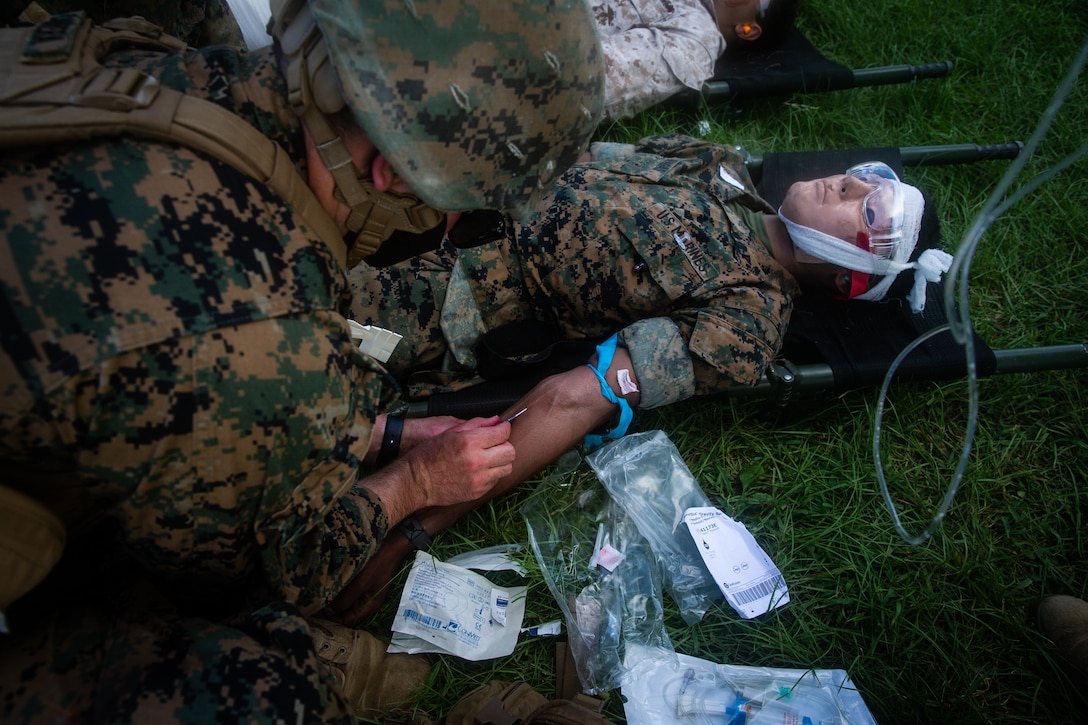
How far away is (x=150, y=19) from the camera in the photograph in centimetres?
252

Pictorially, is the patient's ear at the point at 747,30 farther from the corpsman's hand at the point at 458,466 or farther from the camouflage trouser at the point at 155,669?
the camouflage trouser at the point at 155,669

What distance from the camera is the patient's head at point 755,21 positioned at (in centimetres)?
438

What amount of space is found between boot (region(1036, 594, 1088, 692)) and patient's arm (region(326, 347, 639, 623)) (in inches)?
68.0

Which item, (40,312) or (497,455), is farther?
(497,455)

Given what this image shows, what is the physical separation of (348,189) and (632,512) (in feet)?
5.49

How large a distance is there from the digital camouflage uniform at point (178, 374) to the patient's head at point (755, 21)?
12.7 ft

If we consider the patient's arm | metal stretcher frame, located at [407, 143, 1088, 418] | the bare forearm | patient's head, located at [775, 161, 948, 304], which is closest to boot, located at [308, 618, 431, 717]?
the patient's arm

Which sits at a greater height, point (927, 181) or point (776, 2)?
point (776, 2)

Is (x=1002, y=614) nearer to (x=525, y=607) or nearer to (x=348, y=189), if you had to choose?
(x=525, y=607)

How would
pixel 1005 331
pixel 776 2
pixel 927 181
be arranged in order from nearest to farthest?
pixel 1005 331 → pixel 927 181 → pixel 776 2

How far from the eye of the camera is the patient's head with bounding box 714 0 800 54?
14.4 ft

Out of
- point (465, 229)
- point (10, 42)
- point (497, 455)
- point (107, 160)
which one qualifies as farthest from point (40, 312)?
point (497, 455)

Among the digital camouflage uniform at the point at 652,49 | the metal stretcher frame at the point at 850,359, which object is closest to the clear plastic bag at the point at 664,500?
the metal stretcher frame at the point at 850,359

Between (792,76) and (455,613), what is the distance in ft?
12.2
